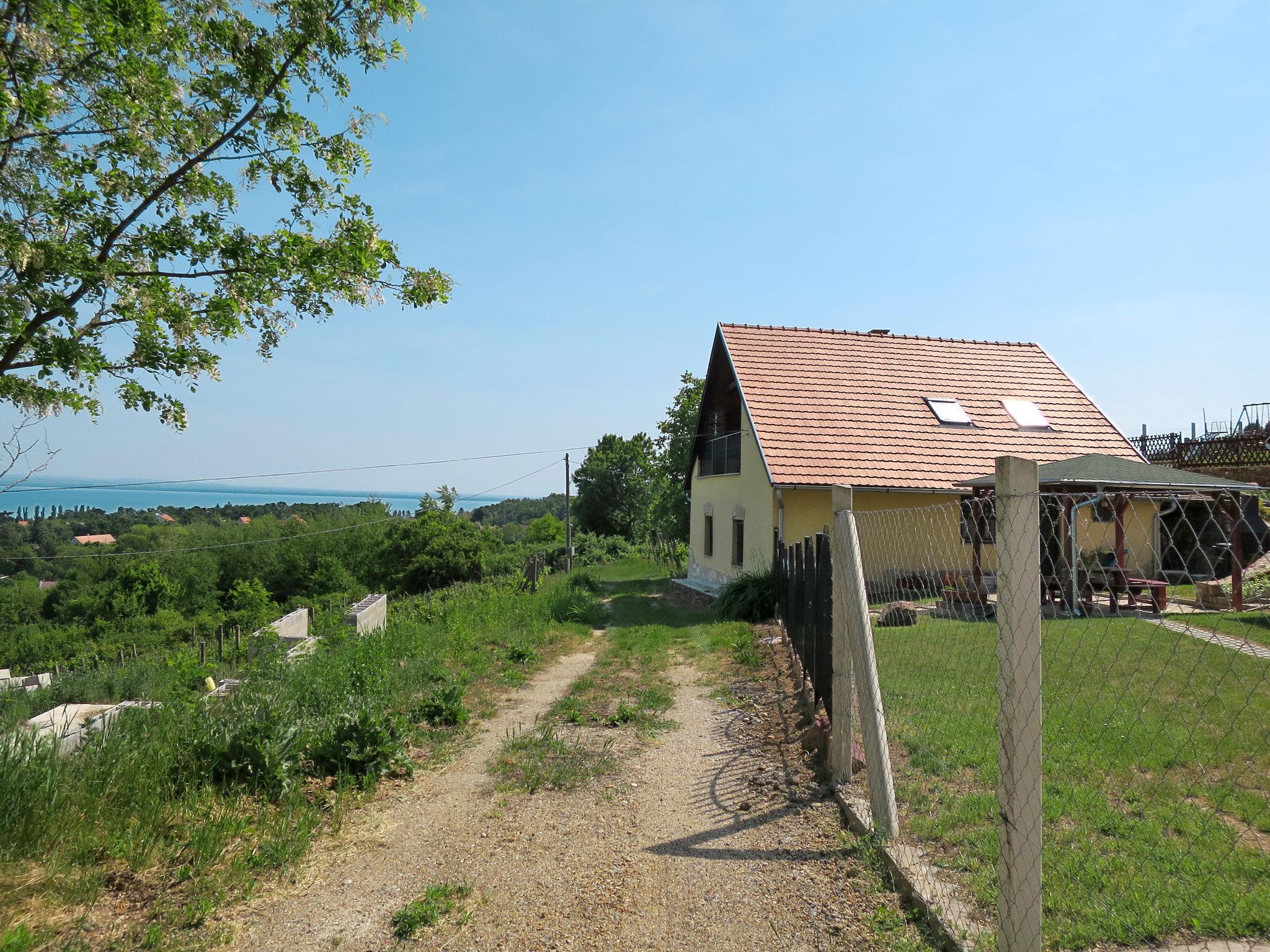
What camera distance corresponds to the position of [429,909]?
328cm

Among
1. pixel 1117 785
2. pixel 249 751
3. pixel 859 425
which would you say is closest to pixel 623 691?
pixel 249 751

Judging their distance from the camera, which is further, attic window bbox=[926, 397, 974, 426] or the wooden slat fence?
attic window bbox=[926, 397, 974, 426]

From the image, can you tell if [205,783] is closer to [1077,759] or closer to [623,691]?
[623,691]

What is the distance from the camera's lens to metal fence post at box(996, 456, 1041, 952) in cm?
245

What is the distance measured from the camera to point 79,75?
5.39 meters

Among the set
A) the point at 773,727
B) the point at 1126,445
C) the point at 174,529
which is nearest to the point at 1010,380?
the point at 1126,445

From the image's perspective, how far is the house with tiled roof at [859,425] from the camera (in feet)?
49.8

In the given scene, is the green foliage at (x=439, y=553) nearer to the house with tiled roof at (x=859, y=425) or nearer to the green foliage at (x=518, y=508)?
the house with tiled roof at (x=859, y=425)

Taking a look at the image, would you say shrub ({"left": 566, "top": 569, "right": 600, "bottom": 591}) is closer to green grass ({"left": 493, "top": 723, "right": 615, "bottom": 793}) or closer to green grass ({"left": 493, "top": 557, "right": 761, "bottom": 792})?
green grass ({"left": 493, "top": 557, "right": 761, "bottom": 792})

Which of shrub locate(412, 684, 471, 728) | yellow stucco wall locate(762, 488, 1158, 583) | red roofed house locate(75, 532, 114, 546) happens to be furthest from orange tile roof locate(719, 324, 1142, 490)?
red roofed house locate(75, 532, 114, 546)

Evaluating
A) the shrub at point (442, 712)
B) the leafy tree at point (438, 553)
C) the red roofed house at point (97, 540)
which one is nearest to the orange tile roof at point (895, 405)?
the shrub at point (442, 712)

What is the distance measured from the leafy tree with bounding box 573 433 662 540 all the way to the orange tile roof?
101 ft

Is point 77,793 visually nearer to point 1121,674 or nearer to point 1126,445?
point 1121,674

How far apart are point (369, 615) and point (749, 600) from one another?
22.3 ft
